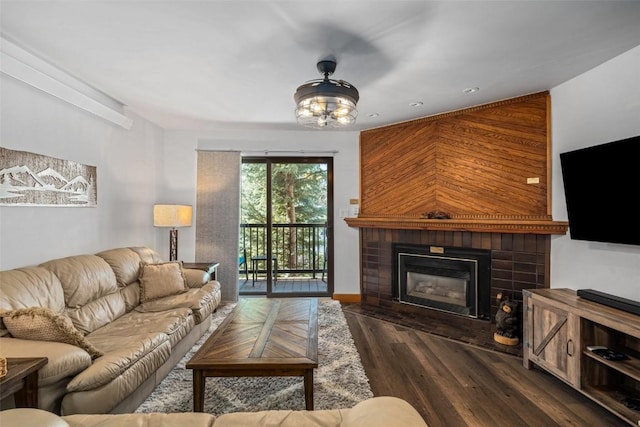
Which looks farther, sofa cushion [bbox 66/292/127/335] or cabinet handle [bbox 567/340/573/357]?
sofa cushion [bbox 66/292/127/335]

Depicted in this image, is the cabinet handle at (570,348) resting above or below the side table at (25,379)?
below

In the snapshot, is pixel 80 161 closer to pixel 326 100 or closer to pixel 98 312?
pixel 98 312

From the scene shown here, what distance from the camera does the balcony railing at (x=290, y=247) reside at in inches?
194

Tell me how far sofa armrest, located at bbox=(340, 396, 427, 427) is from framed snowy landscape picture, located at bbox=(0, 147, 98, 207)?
272 cm

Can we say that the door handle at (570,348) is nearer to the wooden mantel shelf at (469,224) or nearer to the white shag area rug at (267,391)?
the wooden mantel shelf at (469,224)

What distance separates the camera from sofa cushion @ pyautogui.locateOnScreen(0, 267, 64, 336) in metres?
1.90

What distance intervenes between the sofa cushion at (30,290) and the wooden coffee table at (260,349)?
1.12 m

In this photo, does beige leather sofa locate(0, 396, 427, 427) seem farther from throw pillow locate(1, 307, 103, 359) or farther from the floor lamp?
the floor lamp

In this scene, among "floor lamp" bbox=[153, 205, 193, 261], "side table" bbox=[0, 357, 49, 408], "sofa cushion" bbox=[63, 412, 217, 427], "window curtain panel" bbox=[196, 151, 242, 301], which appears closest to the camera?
"sofa cushion" bbox=[63, 412, 217, 427]

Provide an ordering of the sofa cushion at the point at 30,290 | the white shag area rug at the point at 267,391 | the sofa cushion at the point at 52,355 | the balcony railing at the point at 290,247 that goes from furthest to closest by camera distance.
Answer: the balcony railing at the point at 290,247 < the white shag area rug at the point at 267,391 < the sofa cushion at the point at 30,290 < the sofa cushion at the point at 52,355

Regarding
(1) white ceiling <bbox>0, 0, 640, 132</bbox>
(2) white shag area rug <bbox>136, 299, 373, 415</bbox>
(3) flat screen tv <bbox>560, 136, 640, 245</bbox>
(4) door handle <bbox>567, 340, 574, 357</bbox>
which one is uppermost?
(1) white ceiling <bbox>0, 0, 640, 132</bbox>

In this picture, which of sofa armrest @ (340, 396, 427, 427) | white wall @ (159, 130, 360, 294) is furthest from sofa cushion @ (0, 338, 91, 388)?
white wall @ (159, 130, 360, 294)

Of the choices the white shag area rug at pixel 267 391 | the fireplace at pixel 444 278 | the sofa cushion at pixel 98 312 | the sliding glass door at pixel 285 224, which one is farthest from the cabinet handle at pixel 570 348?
the sofa cushion at pixel 98 312

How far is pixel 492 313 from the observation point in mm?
3346
